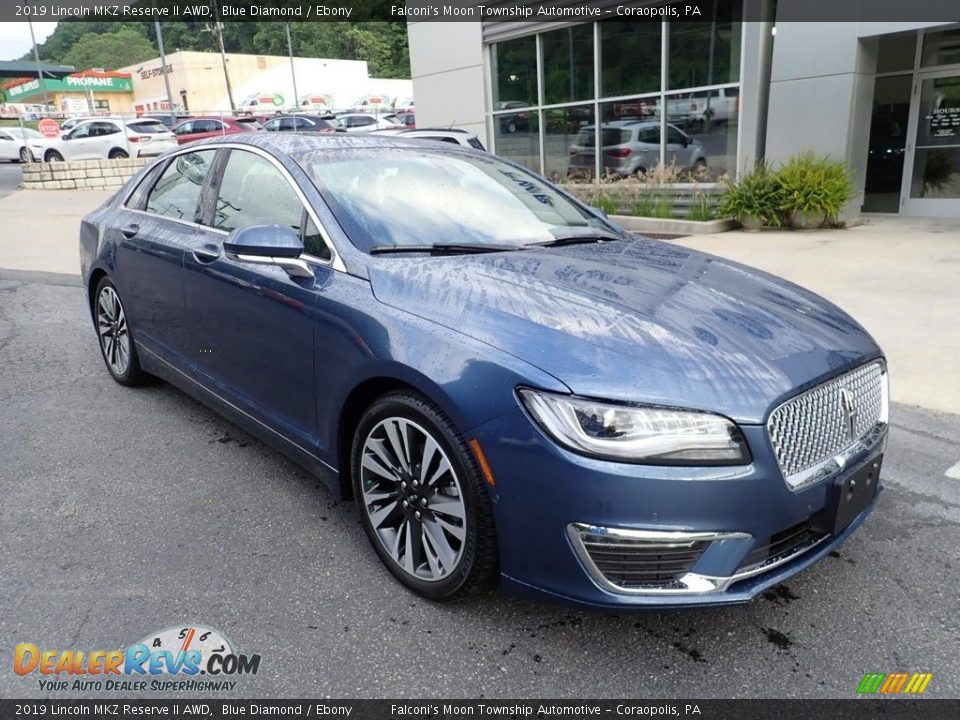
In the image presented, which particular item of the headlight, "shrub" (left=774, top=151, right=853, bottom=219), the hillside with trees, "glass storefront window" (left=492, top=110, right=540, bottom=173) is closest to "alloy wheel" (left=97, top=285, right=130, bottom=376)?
the headlight

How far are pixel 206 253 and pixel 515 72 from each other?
13729 millimetres

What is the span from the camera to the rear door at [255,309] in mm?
3021

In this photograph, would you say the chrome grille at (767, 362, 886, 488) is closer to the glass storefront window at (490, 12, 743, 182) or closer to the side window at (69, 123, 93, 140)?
the glass storefront window at (490, 12, 743, 182)

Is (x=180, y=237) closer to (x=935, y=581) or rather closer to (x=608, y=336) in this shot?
(x=608, y=336)

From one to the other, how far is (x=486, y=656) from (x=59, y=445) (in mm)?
2945

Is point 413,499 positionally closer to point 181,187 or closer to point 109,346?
point 181,187

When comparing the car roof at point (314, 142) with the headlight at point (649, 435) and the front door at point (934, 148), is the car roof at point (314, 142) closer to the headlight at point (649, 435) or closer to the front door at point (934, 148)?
the headlight at point (649, 435)

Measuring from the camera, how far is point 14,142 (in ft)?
110

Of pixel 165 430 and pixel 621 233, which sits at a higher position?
pixel 621 233

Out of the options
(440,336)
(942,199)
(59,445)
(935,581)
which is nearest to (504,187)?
(440,336)

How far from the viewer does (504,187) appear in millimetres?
3725

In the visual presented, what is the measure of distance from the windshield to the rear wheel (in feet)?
7.08

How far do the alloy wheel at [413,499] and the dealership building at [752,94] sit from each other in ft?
35.4

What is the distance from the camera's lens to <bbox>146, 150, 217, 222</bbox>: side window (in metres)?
3.98
